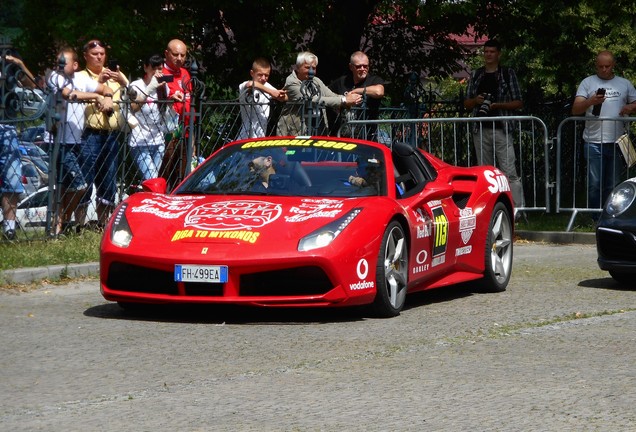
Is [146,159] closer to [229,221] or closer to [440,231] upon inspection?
[440,231]

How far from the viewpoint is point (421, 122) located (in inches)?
677

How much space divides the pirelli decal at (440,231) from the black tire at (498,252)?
2.46ft

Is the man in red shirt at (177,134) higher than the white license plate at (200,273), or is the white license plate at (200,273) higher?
the man in red shirt at (177,134)

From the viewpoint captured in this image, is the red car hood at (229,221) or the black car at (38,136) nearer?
the red car hood at (229,221)

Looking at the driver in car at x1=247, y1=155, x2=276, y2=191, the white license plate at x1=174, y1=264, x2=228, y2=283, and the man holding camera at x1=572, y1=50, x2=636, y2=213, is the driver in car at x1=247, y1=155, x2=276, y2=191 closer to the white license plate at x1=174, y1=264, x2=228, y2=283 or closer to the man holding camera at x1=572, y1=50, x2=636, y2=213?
the white license plate at x1=174, y1=264, x2=228, y2=283

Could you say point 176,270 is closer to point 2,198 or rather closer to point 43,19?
point 2,198

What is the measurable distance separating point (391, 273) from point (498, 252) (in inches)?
86.0

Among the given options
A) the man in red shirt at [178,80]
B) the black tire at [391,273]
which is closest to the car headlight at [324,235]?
the black tire at [391,273]

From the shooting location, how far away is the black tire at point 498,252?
11.3 meters

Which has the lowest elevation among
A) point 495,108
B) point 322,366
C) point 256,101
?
point 322,366

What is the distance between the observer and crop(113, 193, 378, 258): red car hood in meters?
9.12

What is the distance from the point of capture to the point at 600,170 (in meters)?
16.5

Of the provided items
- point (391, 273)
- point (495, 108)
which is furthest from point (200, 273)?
point (495, 108)

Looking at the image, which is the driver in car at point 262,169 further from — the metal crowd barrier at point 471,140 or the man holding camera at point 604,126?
the man holding camera at point 604,126
